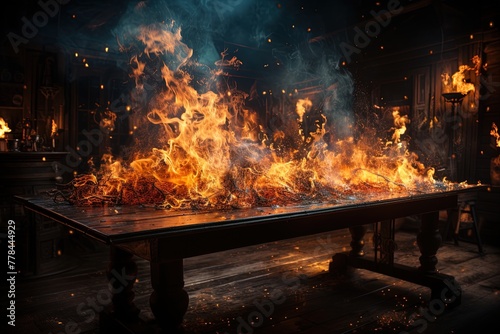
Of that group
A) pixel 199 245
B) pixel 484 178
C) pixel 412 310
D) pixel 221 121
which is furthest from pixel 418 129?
pixel 199 245

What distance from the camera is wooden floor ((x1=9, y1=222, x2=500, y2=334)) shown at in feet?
12.8

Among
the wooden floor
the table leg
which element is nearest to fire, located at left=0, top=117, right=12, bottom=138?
the wooden floor

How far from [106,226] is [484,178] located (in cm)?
808

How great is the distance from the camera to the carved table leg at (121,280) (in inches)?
138

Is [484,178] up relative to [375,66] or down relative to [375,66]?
down

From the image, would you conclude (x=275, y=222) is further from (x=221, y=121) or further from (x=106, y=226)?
(x=221, y=121)

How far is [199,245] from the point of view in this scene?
2521 millimetres

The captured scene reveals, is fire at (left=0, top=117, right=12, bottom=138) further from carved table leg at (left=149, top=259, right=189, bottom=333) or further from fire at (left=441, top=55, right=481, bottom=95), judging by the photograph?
fire at (left=441, top=55, right=481, bottom=95)

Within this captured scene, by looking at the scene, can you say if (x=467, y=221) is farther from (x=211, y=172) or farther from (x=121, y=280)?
(x=121, y=280)

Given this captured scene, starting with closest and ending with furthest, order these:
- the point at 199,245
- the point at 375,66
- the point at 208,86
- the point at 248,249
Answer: the point at 199,245, the point at 248,249, the point at 375,66, the point at 208,86

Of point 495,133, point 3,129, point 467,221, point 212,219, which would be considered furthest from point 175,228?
point 495,133

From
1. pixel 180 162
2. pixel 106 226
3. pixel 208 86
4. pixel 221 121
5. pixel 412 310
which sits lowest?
pixel 412 310

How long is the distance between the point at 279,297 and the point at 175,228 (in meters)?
2.81

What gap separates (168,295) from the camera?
265 cm
